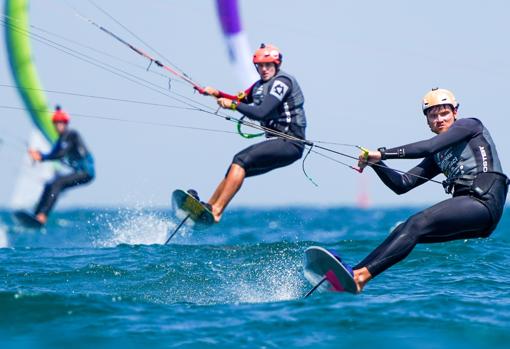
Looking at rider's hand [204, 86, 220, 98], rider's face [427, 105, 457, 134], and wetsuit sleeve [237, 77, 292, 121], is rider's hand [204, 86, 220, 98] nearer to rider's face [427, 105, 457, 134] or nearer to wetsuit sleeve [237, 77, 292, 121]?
wetsuit sleeve [237, 77, 292, 121]

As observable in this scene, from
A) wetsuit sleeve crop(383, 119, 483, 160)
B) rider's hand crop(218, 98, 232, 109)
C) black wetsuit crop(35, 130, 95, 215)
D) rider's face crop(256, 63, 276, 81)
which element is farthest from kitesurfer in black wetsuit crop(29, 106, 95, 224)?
wetsuit sleeve crop(383, 119, 483, 160)

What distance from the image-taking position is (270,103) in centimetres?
1149

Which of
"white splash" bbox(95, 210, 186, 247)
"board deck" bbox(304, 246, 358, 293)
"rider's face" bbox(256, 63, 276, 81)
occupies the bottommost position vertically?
"white splash" bbox(95, 210, 186, 247)

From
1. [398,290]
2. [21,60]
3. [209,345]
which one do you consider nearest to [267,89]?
[398,290]

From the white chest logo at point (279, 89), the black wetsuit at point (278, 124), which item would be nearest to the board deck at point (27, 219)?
the black wetsuit at point (278, 124)

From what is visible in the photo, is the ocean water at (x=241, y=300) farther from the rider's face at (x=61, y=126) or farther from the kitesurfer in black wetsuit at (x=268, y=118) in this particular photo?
the rider's face at (x=61, y=126)

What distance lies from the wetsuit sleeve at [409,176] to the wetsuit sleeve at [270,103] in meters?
2.55

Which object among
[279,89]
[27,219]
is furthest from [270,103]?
[27,219]

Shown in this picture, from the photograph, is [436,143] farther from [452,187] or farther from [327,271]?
[327,271]

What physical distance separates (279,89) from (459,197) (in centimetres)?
361

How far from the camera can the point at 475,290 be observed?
899 cm

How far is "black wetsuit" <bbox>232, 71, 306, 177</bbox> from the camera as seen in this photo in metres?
11.8

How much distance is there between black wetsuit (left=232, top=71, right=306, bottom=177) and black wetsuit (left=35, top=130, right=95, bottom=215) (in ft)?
19.6

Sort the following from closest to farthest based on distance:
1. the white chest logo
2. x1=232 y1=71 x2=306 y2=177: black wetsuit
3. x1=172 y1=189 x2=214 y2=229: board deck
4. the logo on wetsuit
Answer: the logo on wetsuit → the white chest logo → x1=232 y1=71 x2=306 y2=177: black wetsuit → x1=172 y1=189 x2=214 y2=229: board deck
